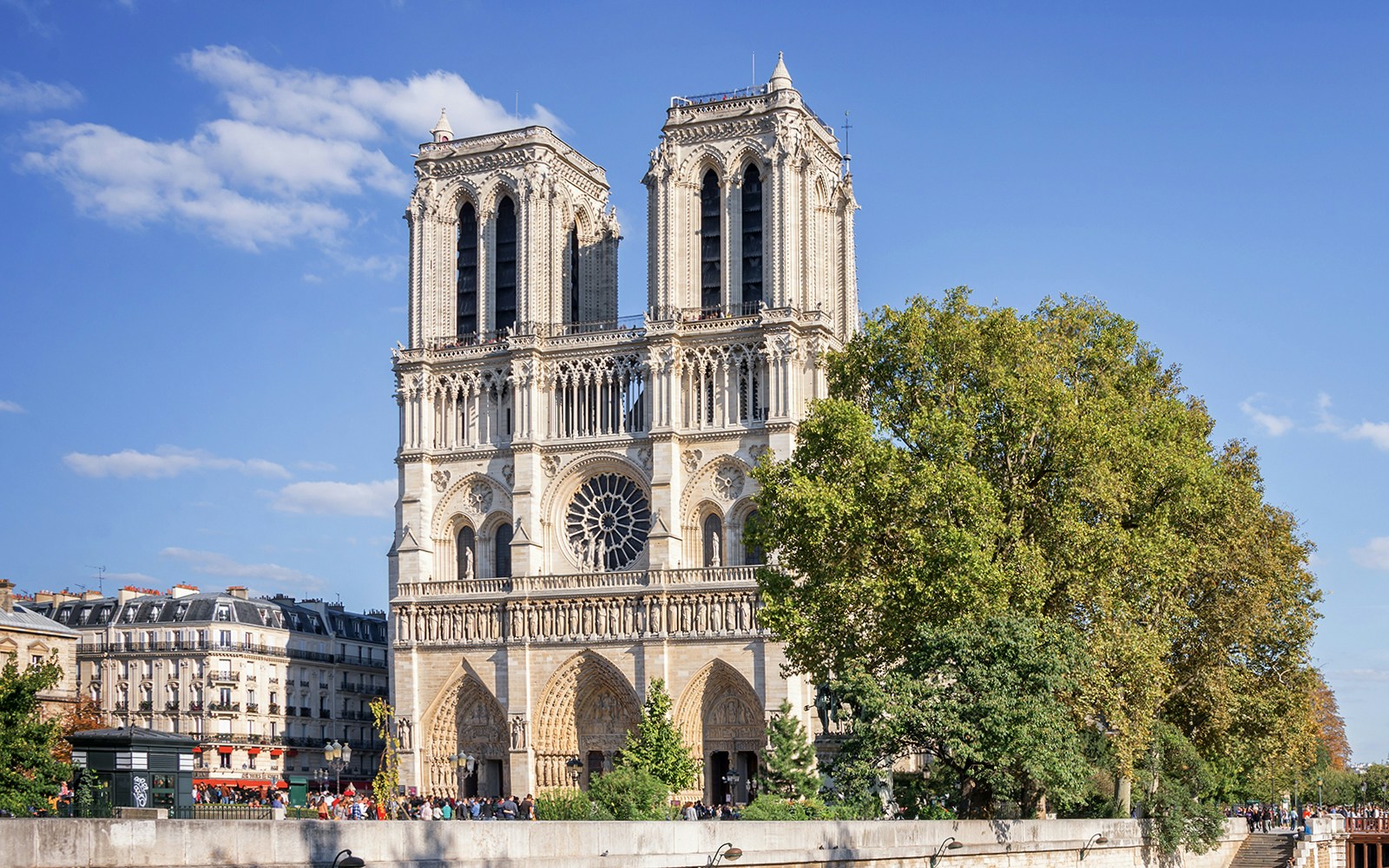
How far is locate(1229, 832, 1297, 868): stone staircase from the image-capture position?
134ft

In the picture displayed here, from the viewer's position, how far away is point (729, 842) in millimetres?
18250

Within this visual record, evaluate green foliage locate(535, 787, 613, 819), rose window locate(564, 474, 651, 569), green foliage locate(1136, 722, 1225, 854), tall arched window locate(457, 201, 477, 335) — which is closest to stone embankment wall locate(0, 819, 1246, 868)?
green foliage locate(1136, 722, 1225, 854)

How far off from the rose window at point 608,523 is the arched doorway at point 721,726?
4.93 metres

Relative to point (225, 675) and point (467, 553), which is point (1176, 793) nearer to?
point (467, 553)

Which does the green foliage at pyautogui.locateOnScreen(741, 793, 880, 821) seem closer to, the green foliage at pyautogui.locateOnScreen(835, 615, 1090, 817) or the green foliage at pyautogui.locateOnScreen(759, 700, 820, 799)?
the green foliage at pyautogui.locateOnScreen(835, 615, 1090, 817)

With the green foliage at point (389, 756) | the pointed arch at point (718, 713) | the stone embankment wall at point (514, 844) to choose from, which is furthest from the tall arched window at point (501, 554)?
the stone embankment wall at point (514, 844)

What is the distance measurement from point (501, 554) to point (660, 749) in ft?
32.6

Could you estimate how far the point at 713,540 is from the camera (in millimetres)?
52656

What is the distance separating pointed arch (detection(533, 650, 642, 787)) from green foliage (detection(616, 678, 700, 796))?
2.45 m

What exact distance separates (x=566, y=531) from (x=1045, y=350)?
2434cm

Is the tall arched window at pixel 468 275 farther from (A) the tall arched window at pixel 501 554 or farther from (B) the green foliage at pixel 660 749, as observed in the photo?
(B) the green foliage at pixel 660 749

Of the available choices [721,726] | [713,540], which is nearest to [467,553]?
[713,540]

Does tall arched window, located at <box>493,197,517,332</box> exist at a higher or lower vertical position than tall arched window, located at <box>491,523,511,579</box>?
higher

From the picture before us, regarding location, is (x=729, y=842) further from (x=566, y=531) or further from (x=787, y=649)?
(x=566, y=531)
